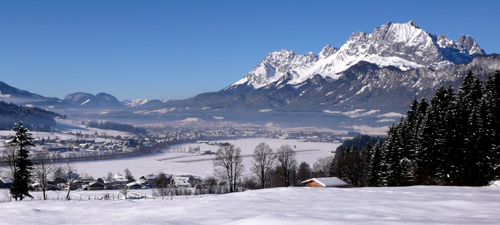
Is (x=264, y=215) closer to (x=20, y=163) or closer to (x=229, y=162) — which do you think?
(x=20, y=163)

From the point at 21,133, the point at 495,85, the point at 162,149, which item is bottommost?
the point at 162,149

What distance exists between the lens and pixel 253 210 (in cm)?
1125

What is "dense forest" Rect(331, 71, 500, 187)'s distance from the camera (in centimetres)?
2688

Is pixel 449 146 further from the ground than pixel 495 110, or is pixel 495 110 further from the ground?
pixel 495 110

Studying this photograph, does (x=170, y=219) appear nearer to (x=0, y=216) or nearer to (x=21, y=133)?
(x=0, y=216)

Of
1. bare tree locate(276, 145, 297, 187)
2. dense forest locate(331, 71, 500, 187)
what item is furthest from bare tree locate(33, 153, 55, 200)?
dense forest locate(331, 71, 500, 187)

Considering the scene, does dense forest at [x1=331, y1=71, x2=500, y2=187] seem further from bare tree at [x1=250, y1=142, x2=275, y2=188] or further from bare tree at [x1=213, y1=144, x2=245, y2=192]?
bare tree at [x1=213, y1=144, x2=245, y2=192]

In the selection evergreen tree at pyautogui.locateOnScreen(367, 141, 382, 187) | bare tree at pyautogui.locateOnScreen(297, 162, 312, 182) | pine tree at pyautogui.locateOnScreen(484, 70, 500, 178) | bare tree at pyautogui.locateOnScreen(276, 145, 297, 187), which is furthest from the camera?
bare tree at pyautogui.locateOnScreen(297, 162, 312, 182)

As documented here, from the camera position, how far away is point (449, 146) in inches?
1160

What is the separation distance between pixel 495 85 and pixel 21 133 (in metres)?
42.2

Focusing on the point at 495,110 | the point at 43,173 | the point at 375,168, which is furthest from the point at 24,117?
the point at 495,110

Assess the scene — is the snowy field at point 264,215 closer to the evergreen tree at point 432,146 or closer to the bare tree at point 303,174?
the evergreen tree at point 432,146

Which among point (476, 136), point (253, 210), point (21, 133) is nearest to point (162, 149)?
point (21, 133)

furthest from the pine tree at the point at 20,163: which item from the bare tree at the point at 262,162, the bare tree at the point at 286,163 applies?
the bare tree at the point at 286,163
